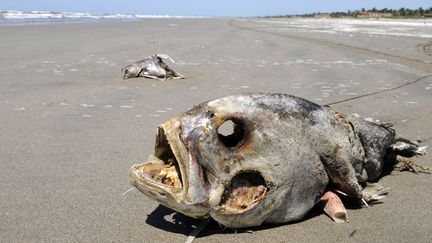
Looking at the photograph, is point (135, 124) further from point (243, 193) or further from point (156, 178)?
point (243, 193)

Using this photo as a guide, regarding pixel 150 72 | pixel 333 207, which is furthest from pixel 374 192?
pixel 150 72

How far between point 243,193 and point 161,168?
1.75 feet

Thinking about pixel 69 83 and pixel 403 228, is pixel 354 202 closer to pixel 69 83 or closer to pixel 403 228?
pixel 403 228

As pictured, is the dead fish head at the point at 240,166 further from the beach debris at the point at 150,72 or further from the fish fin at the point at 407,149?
the beach debris at the point at 150,72

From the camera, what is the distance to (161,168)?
316 centimetres

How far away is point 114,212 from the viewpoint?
11.2ft

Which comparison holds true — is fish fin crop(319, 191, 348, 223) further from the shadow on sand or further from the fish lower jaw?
the fish lower jaw

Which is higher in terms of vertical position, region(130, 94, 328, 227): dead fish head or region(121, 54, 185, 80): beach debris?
region(130, 94, 328, 227): dead fish head

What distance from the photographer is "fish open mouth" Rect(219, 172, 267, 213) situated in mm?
2945

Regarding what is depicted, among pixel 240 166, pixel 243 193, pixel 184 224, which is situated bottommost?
pixel 184 224

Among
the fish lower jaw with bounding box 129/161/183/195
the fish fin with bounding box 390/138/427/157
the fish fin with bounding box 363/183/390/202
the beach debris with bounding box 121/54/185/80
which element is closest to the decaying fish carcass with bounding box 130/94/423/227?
the fish lower jaw with bounding box 129/161/183/195

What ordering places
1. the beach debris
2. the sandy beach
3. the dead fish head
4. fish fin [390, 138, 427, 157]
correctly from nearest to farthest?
1. the dead fish head
2. the sandy beach
3. fish fin [390, 138, 427, 157]
4. the beach debris

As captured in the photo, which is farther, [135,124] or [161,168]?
[135,124]

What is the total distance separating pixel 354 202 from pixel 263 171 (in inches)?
34.8
